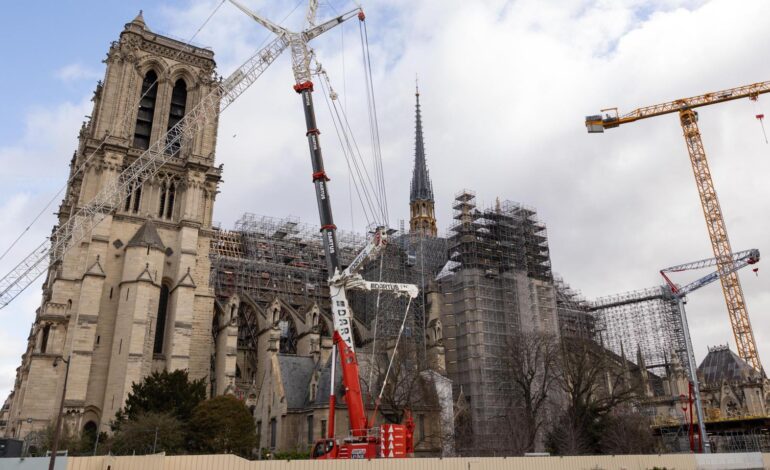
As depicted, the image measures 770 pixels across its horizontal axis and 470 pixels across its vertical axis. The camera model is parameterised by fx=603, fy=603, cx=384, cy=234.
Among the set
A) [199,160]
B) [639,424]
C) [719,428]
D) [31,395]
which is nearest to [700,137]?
[719,428]

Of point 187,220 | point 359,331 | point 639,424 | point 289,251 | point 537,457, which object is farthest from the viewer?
point 289,251

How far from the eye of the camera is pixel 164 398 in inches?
1292

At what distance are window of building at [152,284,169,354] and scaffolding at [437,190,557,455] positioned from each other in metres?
23.2

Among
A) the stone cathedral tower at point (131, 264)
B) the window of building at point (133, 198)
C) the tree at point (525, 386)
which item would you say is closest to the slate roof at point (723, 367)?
the tree at point (525, 386)

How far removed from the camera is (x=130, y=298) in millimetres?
41188

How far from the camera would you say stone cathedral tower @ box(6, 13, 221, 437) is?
3816 centimetres

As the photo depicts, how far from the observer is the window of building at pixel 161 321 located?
1716 inches

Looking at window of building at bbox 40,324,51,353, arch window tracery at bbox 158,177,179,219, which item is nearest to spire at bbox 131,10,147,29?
arch window tracery at bbox 158,177,179,219

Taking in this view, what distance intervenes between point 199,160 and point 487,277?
85.2ft

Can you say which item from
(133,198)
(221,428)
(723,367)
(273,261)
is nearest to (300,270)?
(273,261)

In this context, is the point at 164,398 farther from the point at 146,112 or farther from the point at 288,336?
the point at 146,112

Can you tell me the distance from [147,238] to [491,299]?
1091 inches

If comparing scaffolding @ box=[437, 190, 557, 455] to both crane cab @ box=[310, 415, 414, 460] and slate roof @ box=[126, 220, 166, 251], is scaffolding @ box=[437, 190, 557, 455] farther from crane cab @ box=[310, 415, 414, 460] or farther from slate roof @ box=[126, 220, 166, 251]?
slate roof @ box=[126, 220, 166, 251]

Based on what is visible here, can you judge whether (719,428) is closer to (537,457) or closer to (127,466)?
(537,457)
